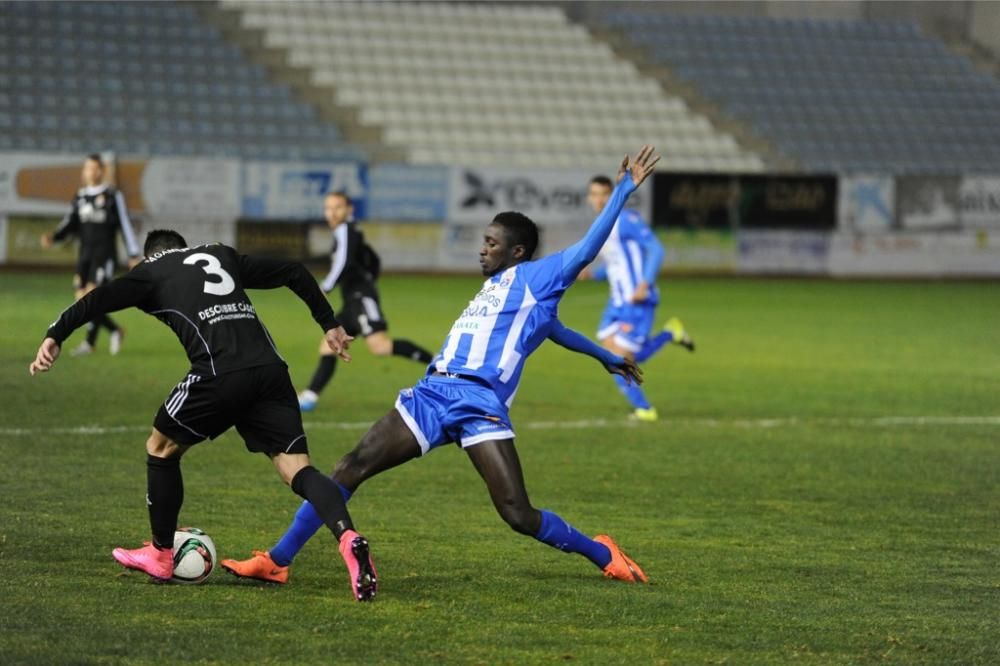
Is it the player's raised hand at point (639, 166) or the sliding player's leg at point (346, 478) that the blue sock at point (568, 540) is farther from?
the player's raised hand at point (639, 166)

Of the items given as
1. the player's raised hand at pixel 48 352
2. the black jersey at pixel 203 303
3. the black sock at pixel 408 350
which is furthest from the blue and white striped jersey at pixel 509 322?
the black sock at pixel 408 350

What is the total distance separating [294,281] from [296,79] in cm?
3308

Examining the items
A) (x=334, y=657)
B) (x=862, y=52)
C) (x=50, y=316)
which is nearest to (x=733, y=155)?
(x=862, y=52)

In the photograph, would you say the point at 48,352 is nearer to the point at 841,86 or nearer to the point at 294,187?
the point at 294,187

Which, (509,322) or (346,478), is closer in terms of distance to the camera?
(346,478)

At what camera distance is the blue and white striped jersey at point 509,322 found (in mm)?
7281

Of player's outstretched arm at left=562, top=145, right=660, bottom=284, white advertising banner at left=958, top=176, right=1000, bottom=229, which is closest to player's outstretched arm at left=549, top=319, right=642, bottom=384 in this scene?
player's outstretched arm at left=562, top=145, right=660, bottom=284

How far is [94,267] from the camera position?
61.3 feet

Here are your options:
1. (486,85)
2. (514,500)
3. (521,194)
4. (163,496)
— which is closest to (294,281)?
(163,496)

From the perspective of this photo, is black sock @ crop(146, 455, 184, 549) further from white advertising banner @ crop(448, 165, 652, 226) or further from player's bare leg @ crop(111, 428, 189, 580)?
white advertising banner @ crop(448, 165, 652, 226)

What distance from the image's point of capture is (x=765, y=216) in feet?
124

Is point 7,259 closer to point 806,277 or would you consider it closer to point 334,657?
point 806,277

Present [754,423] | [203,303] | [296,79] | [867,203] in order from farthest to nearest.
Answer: [296,79] < [867,203] < [754,423] < [203,303]

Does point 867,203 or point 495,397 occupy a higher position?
point 495,397
